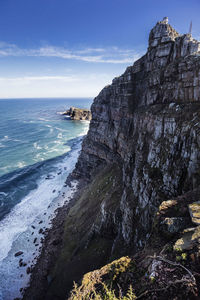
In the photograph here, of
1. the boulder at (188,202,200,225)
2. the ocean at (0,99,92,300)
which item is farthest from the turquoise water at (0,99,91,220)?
the boulder at (188,202,200,225)

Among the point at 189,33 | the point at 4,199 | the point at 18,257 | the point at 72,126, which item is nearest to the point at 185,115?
the point at 189,33

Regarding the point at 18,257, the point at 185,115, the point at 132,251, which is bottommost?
the point at 18,257

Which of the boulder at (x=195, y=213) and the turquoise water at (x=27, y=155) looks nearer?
the boulder at (x=195, y=213)

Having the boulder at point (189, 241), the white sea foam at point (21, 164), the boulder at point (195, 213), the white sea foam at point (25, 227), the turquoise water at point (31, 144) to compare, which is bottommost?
the white sea foam at point (25, 227)

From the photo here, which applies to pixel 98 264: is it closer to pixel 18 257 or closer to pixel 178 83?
pixel 18 257

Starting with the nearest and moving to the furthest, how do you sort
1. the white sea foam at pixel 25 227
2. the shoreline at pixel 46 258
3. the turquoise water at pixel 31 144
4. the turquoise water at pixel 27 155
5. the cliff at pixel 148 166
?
the cliff at pixel 148 166
the shoreline at pixel 46 258
the white sea foam at pixel 25 227
the turquoise water at pixel 27 155
the turquoise water at pixel 31 144

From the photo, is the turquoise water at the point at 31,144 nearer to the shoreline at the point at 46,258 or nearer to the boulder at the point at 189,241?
the shoreline at the point at 46,258

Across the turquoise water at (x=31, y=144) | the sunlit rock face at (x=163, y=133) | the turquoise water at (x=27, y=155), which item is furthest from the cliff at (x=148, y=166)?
the turquoise water at (x=31, y=144)

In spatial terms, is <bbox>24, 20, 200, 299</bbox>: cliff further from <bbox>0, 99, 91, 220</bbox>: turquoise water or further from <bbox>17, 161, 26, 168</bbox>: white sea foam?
<bbox>17, 161, 26, 168</bbox>: white sea foam
